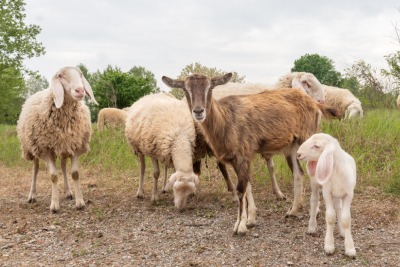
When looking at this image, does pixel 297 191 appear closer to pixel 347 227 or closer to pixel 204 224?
pixel 204 224

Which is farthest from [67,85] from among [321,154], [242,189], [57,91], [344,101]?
[344,101]

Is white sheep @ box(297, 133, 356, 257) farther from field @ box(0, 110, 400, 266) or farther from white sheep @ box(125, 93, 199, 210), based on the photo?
white sheep @ box(125, 93, 199, 210)

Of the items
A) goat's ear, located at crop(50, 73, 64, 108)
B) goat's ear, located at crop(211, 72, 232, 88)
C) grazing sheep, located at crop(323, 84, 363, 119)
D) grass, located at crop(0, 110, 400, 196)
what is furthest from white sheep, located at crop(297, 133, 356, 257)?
grazing sheep, located at crop(323, 84, 363, 119)

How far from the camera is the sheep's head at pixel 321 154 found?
4.25 m

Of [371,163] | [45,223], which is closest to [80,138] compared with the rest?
[45,223]

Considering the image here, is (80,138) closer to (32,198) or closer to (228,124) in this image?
(32,198)

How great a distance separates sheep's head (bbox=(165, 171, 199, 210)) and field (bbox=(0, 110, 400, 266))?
178 mm

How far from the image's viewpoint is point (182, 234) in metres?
5.30

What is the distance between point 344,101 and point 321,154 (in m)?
8.33

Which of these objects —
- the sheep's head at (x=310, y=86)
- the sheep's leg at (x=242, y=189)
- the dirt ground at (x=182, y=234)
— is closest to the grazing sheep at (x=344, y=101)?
the sheep's head at (x=310, y=86)

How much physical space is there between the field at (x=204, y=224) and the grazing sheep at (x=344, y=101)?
6.63 feet

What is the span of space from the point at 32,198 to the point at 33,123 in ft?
4.81

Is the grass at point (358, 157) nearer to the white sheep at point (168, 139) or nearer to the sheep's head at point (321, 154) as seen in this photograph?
the white sheep at point (168, 139)

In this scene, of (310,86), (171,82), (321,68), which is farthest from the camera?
(321,68)
